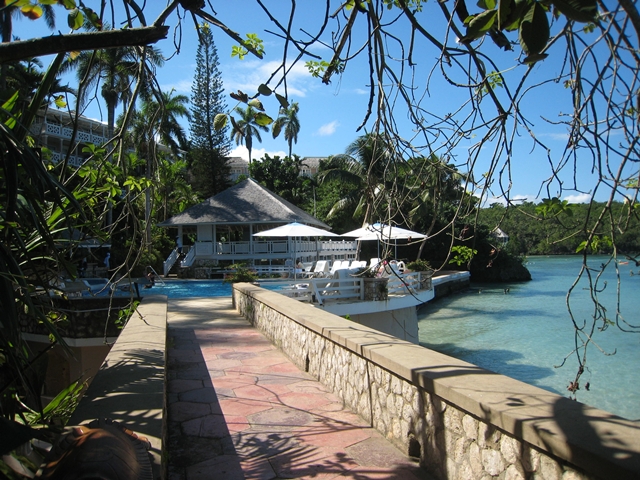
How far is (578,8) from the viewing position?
5.87 feet

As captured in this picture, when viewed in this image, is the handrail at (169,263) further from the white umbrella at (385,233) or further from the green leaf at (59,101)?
the green leaf at (59,101)

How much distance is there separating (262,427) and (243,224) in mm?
27530

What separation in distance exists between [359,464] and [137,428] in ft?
5.07

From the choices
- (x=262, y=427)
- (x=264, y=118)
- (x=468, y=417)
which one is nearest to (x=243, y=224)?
(x=262, y=427)

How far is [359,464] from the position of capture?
380 cm

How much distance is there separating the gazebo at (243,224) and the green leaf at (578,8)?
2634cm

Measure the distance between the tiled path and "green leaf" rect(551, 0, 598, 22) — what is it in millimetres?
2852

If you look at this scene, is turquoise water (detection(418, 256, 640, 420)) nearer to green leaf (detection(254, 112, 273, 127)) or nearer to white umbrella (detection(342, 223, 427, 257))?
white umbrella (detection(342, 223, 427, 257))

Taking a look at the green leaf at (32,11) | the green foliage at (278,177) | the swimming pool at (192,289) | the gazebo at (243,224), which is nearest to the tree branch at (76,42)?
the green leaf at (32,11)

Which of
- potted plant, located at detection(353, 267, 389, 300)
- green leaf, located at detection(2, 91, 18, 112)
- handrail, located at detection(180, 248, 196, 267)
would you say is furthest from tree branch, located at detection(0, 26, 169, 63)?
handrail, located at detection(180, 248, 196, 267)

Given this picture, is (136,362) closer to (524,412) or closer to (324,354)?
(324,354)

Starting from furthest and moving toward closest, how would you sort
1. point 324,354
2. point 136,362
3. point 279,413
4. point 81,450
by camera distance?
point 324,354 → point 279,413 → point 136,362 → point 81,450

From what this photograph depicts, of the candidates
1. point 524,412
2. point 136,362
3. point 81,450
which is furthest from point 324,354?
point 81,450

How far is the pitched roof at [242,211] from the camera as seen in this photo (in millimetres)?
31781
